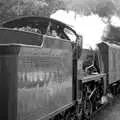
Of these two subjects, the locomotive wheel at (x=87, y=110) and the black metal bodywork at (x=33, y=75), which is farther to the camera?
the locomotive wheel at (x=87, y=110)

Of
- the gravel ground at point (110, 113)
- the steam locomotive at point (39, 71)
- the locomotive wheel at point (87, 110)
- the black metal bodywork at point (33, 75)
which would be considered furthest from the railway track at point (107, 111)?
the black metal bodywork at point (33, 75)

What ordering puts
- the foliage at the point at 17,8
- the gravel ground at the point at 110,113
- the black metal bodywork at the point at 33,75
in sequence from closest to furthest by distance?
the black metal bodywork at the point at 33,75 < the gravel ground at the point at 110,113 < the foliage at the point at 17,8

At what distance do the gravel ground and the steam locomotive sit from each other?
5.80 feet

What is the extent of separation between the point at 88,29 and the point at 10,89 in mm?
7016

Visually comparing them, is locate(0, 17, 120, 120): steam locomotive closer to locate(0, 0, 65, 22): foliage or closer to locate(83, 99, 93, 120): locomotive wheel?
locate(83, 99, 93, 120): locomotive wheel

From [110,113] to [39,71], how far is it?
6338 mm

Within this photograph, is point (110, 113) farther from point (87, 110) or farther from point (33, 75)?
point (33, 75)

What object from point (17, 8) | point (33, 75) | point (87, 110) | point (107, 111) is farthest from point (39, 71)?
point (17, 8)

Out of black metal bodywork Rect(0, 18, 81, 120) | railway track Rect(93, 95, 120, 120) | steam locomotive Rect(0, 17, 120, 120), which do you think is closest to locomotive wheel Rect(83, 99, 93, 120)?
steam locomotive Rect(0, 17, 120, 120)

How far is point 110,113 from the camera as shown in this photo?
386 inches

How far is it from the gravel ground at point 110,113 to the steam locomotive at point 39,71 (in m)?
1.77

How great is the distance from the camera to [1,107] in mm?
3525

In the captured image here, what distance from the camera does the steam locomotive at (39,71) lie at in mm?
3477

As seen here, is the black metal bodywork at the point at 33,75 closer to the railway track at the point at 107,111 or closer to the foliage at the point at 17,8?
the railway track at the point at 107,111
